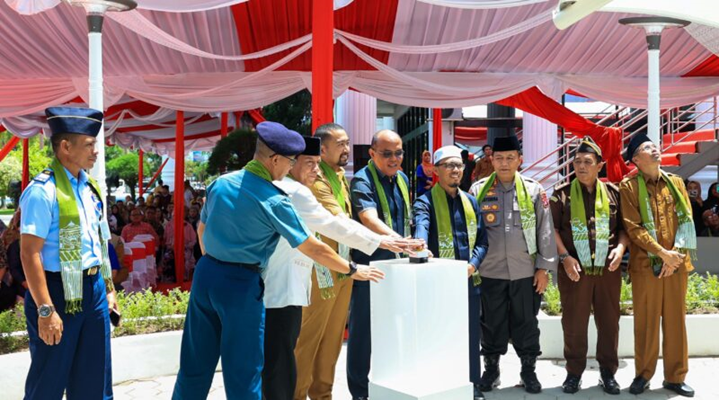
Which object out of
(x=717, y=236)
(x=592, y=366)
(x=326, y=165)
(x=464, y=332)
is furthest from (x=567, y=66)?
(x=464, y=332)

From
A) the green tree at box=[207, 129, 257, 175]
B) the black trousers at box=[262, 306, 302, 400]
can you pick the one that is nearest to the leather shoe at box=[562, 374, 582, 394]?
the black trousers at box=[262, 306, 302, 400]

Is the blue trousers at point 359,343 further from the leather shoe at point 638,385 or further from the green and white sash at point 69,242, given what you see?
the green and white sash at point 69,242

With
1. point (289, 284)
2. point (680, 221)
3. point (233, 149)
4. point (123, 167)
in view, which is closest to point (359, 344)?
point (289, 284)

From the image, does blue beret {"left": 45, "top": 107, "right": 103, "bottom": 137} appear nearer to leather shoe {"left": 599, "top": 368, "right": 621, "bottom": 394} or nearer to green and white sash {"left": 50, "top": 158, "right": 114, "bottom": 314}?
green and white sash {"left": 50, "top": 158, "right": 114, "bottom": 314}

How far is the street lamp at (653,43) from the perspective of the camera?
6.17m

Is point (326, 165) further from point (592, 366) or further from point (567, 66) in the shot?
point (567, 66)

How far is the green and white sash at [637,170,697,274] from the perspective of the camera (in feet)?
15.0

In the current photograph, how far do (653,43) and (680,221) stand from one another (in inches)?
92.9

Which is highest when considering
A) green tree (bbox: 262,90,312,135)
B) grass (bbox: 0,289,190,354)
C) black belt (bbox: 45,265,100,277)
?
green tree (bbox: 262,90,312,135)

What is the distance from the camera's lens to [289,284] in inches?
135

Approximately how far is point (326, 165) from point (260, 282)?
3.73ft

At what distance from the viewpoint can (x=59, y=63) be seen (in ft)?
26.0

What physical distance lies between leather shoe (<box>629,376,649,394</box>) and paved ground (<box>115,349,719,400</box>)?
1.4 inches

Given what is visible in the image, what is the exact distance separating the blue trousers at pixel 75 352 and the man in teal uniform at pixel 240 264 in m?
0.39
